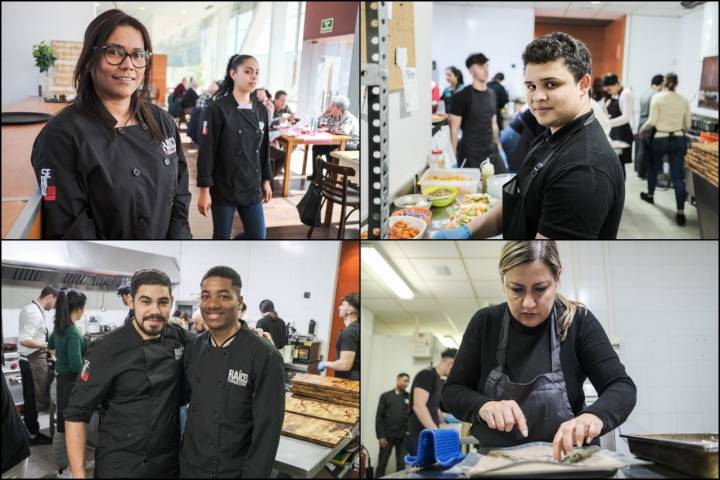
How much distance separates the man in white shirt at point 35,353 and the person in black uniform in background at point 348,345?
0.93 meters

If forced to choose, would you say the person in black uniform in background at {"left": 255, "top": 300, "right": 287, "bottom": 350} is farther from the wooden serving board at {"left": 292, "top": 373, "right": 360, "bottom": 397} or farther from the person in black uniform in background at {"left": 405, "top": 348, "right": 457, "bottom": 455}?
the person in black uniform in background at {"left": 405, "top": 348, "right": 457, "bottom": 455}

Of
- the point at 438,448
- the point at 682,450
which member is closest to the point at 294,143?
the point at 438,448

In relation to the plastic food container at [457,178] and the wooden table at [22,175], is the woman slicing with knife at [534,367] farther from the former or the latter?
the wooden table at [22,175]

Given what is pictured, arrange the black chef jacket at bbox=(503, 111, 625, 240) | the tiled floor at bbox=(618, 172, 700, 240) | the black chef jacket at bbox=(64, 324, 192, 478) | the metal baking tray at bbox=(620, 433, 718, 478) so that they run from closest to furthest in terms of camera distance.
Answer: the black chef jacket at bbox=(503, 111, 625, 240) < the metal baking tray at bbox=(620, 433, 718, 478) < the tiled floor at bbox=(618, 172, 700, 240) < the black chef jacket at bbox=(64, 324, 192, 478)

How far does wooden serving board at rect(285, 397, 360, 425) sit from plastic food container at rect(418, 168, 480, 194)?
2.59 ft

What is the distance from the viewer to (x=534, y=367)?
2102 millimetres

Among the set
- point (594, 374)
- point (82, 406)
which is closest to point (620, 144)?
point (594, 374)

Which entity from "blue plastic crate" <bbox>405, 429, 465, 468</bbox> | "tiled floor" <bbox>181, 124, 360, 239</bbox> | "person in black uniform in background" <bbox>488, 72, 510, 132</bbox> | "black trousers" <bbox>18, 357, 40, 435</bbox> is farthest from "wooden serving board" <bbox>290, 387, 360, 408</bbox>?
"person in black uniform in background" <bbox>488, 72, 510, 132</bbox>

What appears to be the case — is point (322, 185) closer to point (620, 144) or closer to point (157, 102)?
point (157, 102)

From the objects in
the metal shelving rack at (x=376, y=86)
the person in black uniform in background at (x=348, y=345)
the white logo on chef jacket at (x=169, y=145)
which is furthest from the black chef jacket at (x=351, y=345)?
the white logo on chef jacket at (x=169, y=145)

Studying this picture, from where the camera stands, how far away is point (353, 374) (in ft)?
7.20

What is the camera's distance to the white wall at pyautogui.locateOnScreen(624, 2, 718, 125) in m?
2.03

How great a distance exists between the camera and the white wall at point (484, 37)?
2006 mm

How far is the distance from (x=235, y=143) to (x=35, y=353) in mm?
994
